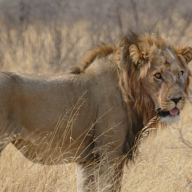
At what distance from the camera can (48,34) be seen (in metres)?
10.5

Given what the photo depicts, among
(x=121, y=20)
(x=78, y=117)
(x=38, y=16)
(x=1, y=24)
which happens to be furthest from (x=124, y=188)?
(x=1, y=24)

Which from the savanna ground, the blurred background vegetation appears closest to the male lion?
the savanna ground

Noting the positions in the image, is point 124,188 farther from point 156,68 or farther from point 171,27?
point 171,27

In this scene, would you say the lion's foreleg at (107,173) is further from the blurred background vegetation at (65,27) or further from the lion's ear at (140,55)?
the blurred background vegetation at (65,27)

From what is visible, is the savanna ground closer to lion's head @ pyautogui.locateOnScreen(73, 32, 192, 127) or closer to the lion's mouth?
lion's head @ pyautogui.locateOnScreen(73, 32, 192, 127)

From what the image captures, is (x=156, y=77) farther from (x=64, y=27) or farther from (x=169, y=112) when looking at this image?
(x=64, y=27)

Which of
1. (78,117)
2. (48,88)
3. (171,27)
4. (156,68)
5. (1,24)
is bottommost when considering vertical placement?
(1,24)

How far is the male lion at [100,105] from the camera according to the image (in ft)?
11.3

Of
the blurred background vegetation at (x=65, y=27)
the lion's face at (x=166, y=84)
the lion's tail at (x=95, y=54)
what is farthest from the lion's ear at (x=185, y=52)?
the blurred background vegetation at (x=65, y=27)

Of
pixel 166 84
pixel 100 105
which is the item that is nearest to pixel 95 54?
pixel 100 105

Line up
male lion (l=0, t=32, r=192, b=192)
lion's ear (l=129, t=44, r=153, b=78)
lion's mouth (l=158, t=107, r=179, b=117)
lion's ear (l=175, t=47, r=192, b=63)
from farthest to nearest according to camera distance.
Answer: lion's ear (l=175, t=47, r=192, b=63) < lion's ear (l=129, t=44, r=153, b=78) < lion's mouth (l=158, t=107, r=179, b=117) < male lion (l=0, t=32, r=192, b=192)

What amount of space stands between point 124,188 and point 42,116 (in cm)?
126

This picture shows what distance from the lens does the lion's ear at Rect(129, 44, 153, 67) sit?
12.4 feet

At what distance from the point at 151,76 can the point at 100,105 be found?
2.02ft
